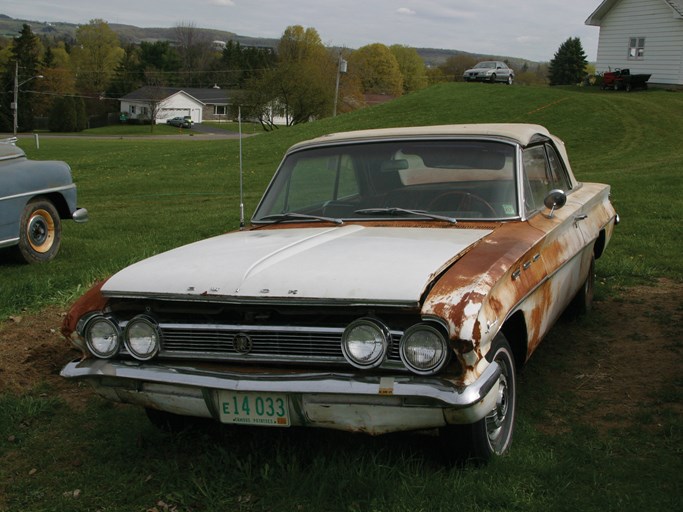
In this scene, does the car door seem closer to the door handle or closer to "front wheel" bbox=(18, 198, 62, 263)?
the door handle

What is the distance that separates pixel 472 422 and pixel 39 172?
23.1ft

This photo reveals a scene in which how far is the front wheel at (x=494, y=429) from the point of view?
11.8ft

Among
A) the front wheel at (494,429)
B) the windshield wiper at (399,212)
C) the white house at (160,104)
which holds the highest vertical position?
the windshield wiper at (399,212)

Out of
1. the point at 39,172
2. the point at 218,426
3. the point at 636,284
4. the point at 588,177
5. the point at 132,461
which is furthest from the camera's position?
the point at 588,177

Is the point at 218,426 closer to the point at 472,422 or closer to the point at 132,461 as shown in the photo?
the point at 132,461

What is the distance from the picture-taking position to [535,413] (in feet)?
15.0

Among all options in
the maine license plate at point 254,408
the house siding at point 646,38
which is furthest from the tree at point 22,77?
the maine license plate at point 254,408

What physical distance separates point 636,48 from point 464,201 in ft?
118

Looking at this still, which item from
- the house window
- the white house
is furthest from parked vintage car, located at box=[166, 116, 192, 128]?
the house window

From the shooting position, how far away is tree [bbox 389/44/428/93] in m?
124

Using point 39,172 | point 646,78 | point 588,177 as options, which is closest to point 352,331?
point 39,172

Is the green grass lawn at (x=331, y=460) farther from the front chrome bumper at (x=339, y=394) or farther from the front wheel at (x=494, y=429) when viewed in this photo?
the front chrome bumper at (x=339, y=394)

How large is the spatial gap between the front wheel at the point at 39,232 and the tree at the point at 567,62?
72.5 metres

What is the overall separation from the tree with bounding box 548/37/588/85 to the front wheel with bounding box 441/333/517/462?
251 ft
